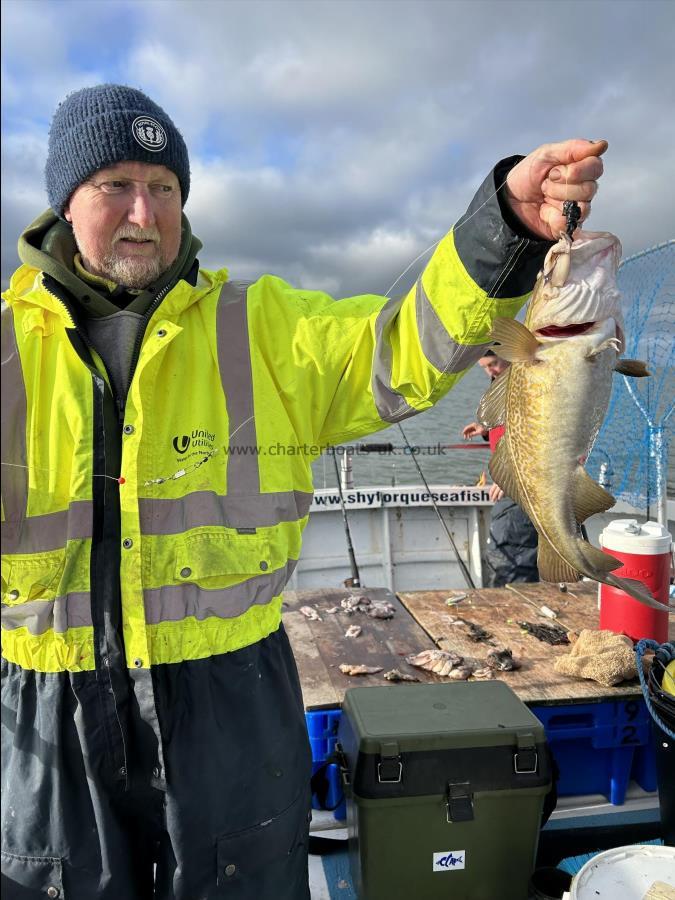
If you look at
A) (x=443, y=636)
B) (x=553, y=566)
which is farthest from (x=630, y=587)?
(x=443, y=636)

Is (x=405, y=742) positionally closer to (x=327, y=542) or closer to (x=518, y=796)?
(x=518, y=796)

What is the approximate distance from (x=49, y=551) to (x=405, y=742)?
1438 millimetres

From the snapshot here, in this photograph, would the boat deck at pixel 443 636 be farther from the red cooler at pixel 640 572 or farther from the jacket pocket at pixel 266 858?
the jacket pocket at pixel 266 858

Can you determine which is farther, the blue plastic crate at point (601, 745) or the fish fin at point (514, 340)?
the blue plastic crate at point (601, 745)

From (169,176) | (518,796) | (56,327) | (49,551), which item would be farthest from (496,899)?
(169,176)

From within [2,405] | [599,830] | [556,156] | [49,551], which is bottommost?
[599,830]

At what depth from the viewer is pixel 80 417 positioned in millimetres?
1842

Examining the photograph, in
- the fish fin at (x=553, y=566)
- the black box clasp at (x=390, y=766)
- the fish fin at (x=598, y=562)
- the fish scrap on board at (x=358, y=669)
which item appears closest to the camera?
the fish fin at (x=598, y=562)

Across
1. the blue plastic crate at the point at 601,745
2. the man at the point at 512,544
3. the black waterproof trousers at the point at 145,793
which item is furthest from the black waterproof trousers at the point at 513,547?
the black waterproof trousers at the point at 145,793

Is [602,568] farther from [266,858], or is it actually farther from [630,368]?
[266,858]

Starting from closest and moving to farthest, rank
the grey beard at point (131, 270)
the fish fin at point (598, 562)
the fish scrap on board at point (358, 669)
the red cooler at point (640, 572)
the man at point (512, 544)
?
1. the fish fin at point (598, 562)
2. the grey beard at point (131, 270)
3. the fish scrap on board at point (358, 669)
4. the red cooler at point (640, 572)
5. the man at point (512, 544)

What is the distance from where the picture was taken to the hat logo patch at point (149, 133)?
2.05m

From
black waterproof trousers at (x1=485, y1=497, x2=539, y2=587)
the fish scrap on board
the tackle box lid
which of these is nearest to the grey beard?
the tackle box lid

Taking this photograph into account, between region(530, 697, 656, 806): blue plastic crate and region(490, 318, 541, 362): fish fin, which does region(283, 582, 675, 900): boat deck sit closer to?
region(530, 697, 656, 806): blue plastic crate
